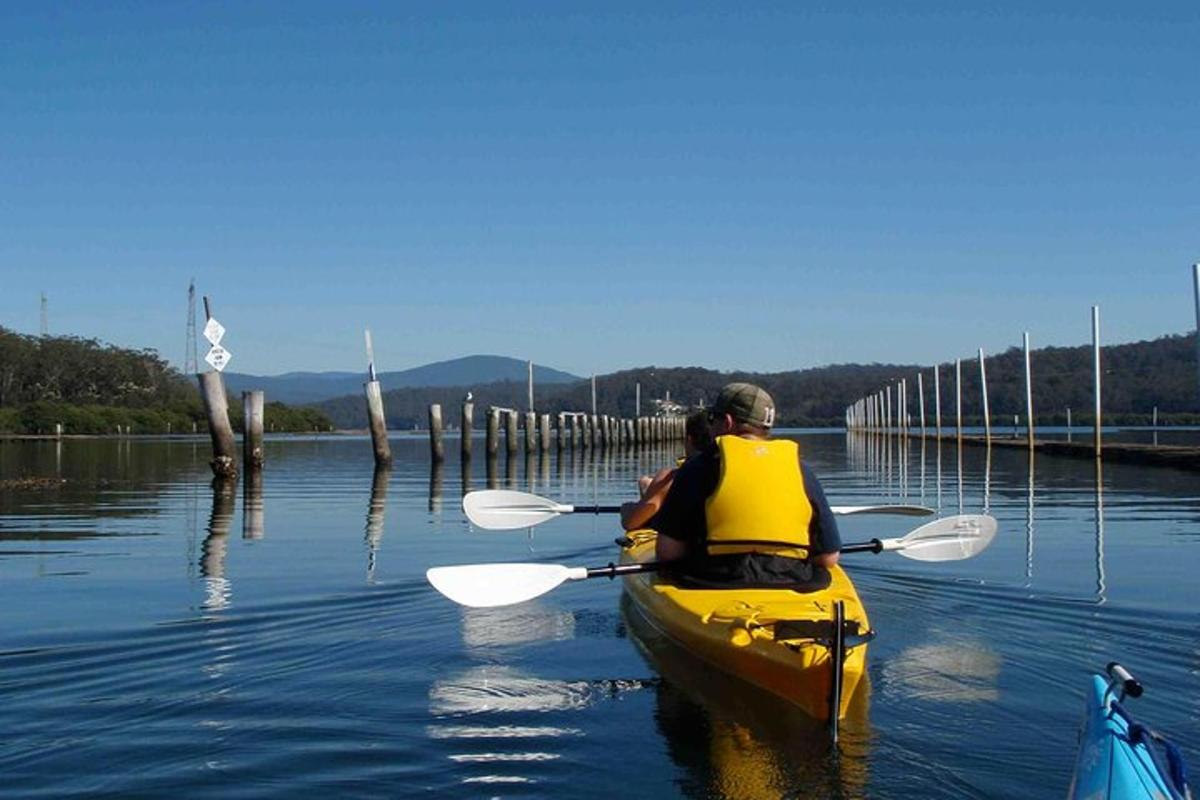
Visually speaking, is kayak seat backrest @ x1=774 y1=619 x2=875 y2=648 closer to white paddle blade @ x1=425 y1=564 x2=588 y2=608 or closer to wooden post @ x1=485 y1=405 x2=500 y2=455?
white paddle blade @ x1=425 y1=564 x2=588 y2=608

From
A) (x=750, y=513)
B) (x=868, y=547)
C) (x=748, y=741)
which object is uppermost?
(x=750, y=513)

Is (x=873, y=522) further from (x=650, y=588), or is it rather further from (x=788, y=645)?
(x=788, y=645)

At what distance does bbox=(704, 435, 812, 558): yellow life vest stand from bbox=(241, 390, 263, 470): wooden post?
18.7 metres

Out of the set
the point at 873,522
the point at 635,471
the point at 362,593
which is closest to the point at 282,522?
the point at 362,593

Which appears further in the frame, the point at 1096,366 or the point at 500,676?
the point at 1096,366

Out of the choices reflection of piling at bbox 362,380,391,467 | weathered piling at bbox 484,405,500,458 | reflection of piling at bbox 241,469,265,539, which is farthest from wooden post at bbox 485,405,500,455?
reflection of piling at bbox 241,469,265,539

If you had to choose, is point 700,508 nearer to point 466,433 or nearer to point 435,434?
point 435,434

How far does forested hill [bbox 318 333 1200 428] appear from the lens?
101m

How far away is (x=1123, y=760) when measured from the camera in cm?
332

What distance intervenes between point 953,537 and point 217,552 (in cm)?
738

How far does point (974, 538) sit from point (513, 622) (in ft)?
12.2

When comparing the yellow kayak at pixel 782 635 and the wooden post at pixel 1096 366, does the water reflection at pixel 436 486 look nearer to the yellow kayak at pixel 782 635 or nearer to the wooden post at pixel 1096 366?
the yellow kayak at pixel 782 635

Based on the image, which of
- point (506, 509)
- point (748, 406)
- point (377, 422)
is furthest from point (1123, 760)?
point (377, 422)

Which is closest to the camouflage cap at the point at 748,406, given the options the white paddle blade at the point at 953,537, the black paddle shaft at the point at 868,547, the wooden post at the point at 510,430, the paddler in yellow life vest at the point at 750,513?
the paddler in yellow life vest at the point at 750,513
